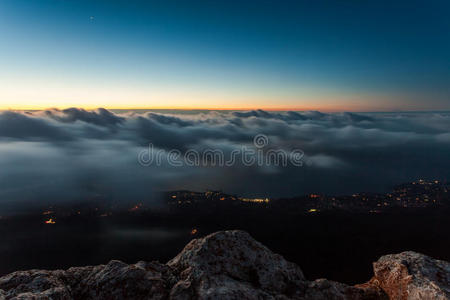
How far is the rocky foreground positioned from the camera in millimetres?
7176

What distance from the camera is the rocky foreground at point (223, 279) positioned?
718 centimetres

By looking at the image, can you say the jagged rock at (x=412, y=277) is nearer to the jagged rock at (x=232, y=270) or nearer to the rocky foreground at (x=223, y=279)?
the rocky foreground at (x=223, y=279)

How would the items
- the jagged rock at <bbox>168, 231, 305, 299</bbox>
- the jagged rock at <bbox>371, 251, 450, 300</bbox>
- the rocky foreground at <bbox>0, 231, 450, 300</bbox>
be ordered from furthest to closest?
the jagged rock at <bbox>371, 251, 450, 300</bbox>, the jagged rock at <bbox>168, 231, 305, 299</bbox>, the rocky foreground at <bbox>0, 231, 450, 300</bbox>

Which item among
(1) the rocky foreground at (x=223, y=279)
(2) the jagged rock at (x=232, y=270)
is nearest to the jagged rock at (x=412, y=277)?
(1) the rocky foreground at (x=223, y=279)

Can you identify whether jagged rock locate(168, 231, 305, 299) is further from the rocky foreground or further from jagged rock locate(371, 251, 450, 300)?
jagged rock locate(371, 251, 450, 300)

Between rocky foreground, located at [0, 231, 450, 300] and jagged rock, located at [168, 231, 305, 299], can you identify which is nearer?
rocky foreground, located at [0, 231, 450, 300]

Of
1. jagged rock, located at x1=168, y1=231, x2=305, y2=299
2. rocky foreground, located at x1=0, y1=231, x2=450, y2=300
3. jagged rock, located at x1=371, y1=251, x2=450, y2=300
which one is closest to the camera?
rocky foreground, located at x1=0, y1=231, x2=450, y2=300

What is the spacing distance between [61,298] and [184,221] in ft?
557

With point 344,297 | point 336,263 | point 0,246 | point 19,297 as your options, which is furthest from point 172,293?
point 0,246

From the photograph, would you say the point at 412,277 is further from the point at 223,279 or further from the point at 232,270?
the point at 223,279

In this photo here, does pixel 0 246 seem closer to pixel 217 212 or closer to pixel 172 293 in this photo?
pixel 217 212

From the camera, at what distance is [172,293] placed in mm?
7160

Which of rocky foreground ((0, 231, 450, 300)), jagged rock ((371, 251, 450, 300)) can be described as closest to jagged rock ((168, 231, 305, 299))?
rocky foreground ((0, 231, 450, 300))

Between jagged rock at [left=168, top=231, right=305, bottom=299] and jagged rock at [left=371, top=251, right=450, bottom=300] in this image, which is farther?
jagged rock at [left=371, top=251, right=450, bottom=300]
